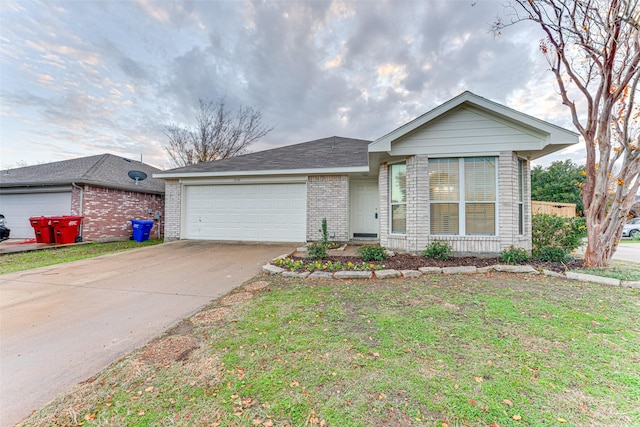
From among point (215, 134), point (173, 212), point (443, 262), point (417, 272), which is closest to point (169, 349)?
point (417, 272)

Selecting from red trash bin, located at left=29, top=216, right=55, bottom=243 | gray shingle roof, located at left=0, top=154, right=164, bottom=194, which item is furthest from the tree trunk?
red trash bin, located at left=29, top=216, right=55, bottom=243

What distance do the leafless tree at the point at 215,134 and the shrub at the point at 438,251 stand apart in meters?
16.6

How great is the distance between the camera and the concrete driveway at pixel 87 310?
7.57 ft

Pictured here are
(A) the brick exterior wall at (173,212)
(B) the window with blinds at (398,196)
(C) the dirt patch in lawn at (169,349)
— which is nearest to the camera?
(C) the dirt patch in lawn at (169,349)

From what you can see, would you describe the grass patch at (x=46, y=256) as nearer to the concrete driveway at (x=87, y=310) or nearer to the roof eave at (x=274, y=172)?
the concrete driveway at (x=87, y=310)

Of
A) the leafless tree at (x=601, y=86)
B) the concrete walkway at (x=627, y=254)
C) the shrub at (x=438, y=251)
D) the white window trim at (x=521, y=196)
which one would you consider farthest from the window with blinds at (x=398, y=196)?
the concrete walkway at (x=627, y=254)

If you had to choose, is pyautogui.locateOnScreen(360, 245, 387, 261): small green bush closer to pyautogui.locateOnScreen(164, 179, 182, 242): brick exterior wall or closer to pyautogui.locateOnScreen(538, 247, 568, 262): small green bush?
pyautogui.locateOnScreen(538, 247, 568, 262): small green bush

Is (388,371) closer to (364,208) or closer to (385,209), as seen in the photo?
(385,209)

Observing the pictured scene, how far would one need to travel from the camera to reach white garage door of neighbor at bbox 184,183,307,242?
32.2 ft

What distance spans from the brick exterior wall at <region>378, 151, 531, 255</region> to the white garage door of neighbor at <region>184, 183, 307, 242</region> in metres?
4.13

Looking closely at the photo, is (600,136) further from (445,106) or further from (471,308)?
(471,308)

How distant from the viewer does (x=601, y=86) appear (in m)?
5.24

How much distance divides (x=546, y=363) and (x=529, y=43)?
334 inches

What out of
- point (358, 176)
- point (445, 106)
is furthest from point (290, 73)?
point (445, 106)
